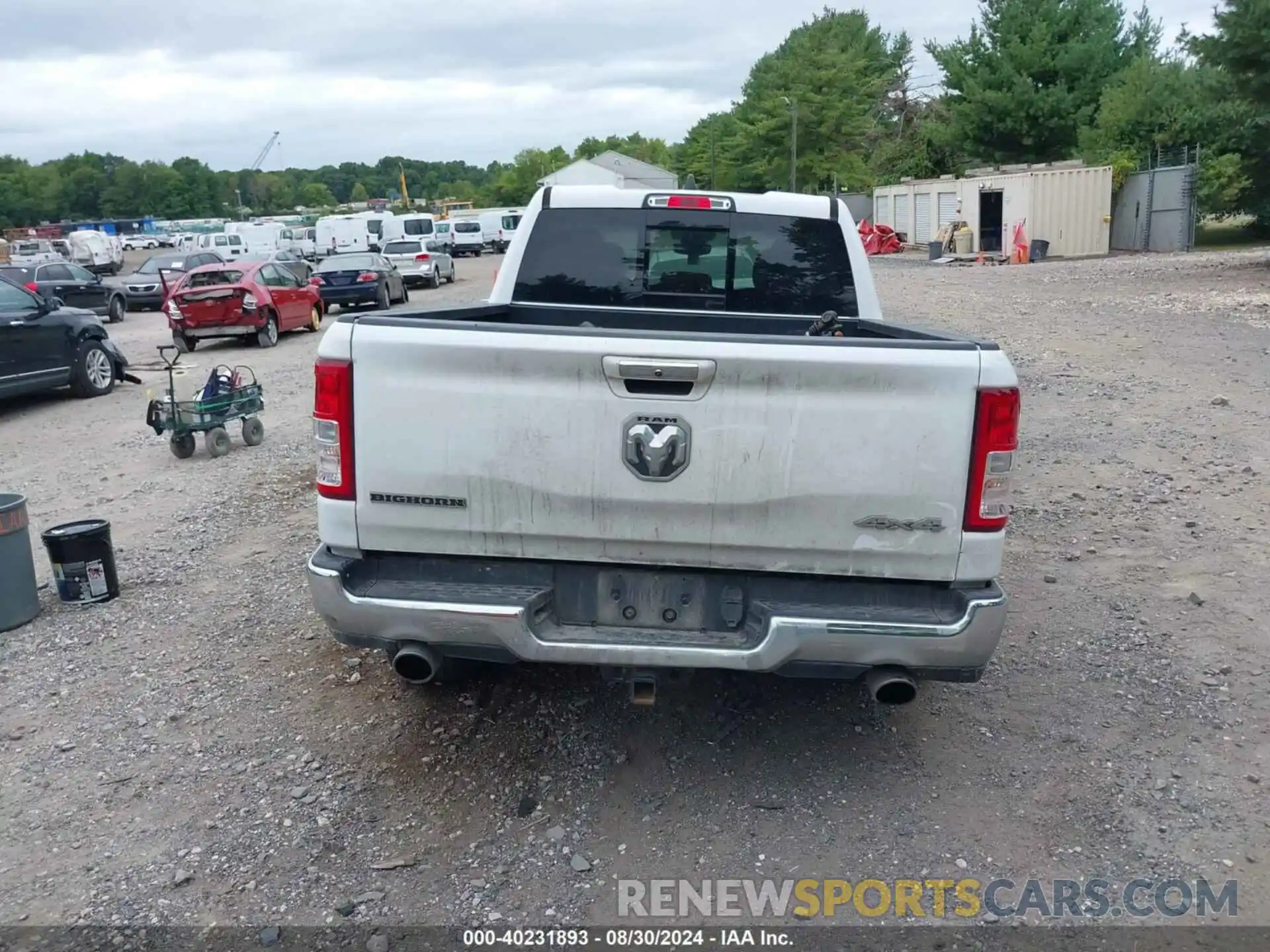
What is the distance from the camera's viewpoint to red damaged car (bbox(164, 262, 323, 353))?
18.0 metres

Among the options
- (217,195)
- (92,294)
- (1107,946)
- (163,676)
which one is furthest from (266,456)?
(217,195)

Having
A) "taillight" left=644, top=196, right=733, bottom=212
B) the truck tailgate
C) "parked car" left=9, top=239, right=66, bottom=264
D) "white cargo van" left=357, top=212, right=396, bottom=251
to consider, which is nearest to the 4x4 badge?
the truck tailgate

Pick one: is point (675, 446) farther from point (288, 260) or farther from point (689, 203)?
point (288, 260)

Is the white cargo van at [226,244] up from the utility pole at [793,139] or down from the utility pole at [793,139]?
down

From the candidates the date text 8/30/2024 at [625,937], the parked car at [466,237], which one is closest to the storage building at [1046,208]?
the parked car at [466,237]

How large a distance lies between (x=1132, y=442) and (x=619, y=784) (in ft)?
21.9

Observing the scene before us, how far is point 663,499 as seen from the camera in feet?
11.8

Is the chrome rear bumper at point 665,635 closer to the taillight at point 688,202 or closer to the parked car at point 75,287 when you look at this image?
the taillight at point 688,202

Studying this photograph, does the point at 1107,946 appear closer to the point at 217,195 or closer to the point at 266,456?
the point at 266,456

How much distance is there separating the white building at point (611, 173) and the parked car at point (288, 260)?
42.5m

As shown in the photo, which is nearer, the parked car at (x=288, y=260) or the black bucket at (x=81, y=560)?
the black bucket at (x=81, y=560)

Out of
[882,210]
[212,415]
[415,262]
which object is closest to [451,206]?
[882,210]

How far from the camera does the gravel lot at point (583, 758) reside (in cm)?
364

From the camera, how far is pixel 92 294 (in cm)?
2530
